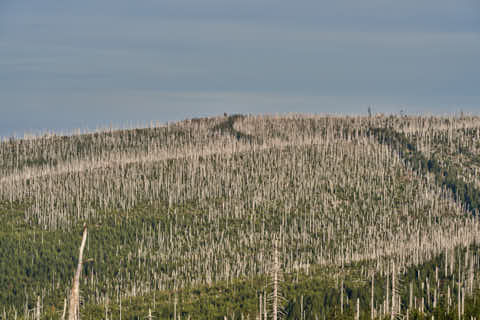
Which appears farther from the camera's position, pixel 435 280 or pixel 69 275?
pixel 69 275

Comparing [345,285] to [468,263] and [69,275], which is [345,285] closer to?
[468,263]

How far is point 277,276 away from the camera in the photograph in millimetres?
30531

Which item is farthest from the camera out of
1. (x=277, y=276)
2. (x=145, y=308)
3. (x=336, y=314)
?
(x=145, y=308)

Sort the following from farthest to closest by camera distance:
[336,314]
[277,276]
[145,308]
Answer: [145,308]
[336,314]
[277,276]

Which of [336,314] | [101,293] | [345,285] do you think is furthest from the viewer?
[101,293]

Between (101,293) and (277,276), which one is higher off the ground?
(277,276)

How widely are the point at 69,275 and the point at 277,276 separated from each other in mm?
176429

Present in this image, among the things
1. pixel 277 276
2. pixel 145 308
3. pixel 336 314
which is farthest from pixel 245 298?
pixel 277 276

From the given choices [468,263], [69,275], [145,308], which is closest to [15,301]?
[69,275]

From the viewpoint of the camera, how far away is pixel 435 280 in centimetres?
17575

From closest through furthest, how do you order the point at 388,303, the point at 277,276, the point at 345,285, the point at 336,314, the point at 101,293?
the point at 277,276 < the point at 336,314 < the point at 388,303 < the point at 345,285 < the point at 101,293

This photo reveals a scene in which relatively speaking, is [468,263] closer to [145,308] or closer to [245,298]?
[245,298]

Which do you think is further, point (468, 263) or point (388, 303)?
point (468, 263)

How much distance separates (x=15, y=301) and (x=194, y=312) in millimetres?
53915
